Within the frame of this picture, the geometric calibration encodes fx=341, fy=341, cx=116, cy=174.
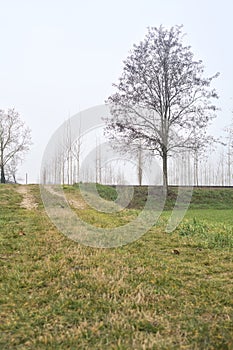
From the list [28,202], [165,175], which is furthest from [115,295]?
[165,175]

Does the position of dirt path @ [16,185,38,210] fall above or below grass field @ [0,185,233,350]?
above

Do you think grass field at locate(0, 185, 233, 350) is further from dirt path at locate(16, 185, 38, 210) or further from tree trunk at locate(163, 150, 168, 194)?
tree trunk at locate(163, 150, 168, 194)

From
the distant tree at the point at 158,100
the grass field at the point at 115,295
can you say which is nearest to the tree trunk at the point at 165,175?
the distant tree at the point at 158,100

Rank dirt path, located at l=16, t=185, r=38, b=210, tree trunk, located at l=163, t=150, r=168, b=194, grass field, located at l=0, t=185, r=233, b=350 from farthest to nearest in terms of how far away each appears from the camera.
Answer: tree trunk, located at l=163, t=150, r=168, b=194 < dirt path, located at l=16, t=185, r=38, b=210 < grass field, located at l=0, t=185, r=233, b=350

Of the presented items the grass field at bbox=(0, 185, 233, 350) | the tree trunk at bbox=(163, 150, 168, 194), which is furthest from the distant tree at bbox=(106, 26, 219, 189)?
the grass field at bbox=(0, 185, 233, 350)

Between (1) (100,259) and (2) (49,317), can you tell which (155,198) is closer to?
(1) (100,259)

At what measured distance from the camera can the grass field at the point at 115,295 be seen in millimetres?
2643

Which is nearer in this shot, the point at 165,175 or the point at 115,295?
the point at 115,295

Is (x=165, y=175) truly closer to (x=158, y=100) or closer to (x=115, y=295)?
(x=158, y=100)

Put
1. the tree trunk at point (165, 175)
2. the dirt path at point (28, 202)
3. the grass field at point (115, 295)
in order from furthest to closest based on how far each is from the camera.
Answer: the tree trunk at point (165, 175)
the dirt path at point (28, 202)
the grass field at point (115, 295)

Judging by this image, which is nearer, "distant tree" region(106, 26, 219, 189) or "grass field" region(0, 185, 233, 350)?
"grass field" region(0, 185, 233, 350)

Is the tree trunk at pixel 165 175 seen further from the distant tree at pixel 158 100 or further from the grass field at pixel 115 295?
the grass field at pixel 115 295

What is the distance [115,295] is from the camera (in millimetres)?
3471

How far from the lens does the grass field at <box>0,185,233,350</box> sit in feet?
8.67
